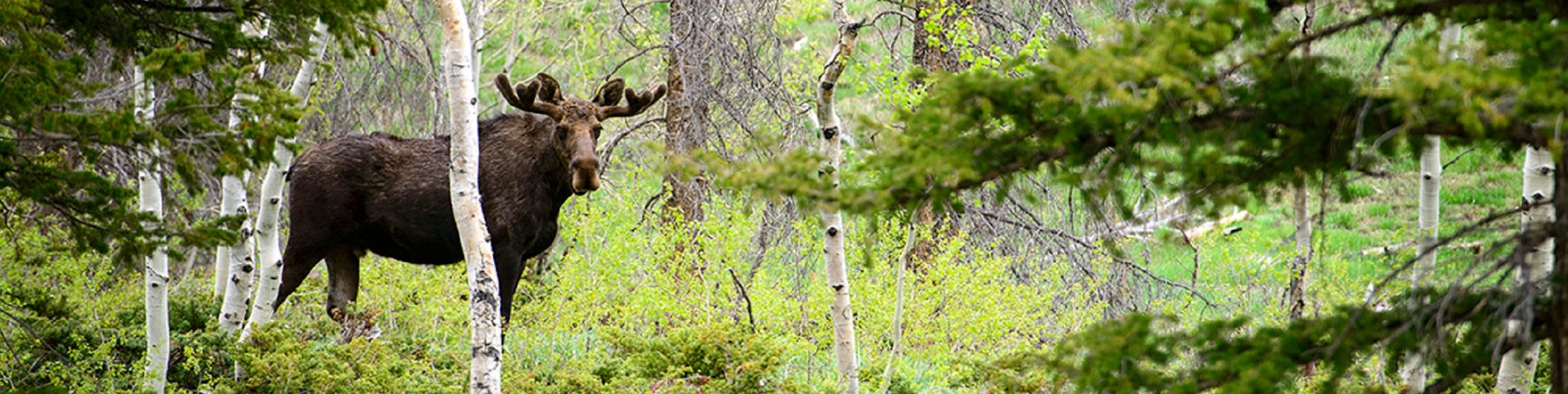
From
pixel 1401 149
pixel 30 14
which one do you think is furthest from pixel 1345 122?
pixel 30 14

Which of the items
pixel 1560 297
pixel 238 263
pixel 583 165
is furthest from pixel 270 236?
pixel 1560 297

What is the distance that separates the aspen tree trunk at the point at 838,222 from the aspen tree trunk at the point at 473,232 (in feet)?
4.84

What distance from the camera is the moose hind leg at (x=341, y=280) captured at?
833 centimetres

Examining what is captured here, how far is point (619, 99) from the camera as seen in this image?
7727 mm

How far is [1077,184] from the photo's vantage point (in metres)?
3.51

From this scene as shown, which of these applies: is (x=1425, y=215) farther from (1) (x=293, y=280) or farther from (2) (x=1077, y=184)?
(1) (x=293, y=280)

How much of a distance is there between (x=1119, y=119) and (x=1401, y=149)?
1.00 meters

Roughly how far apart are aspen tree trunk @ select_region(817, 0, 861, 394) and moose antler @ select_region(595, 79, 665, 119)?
5.39 feet

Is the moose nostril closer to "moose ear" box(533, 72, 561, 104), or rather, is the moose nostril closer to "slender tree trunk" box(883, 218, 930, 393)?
"moose ear" box(533, 72, 561, 104)

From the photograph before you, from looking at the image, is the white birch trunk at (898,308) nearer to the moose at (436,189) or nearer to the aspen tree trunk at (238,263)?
the moose at (436,189)

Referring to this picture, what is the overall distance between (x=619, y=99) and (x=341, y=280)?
84.2 inches

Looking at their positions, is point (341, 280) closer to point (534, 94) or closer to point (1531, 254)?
point (534, 94)

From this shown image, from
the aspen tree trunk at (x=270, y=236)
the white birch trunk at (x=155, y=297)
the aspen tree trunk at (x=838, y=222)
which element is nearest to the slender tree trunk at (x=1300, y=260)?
the aspen tree trunk at (x=838, y=222)

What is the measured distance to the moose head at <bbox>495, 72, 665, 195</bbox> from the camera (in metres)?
7.31
